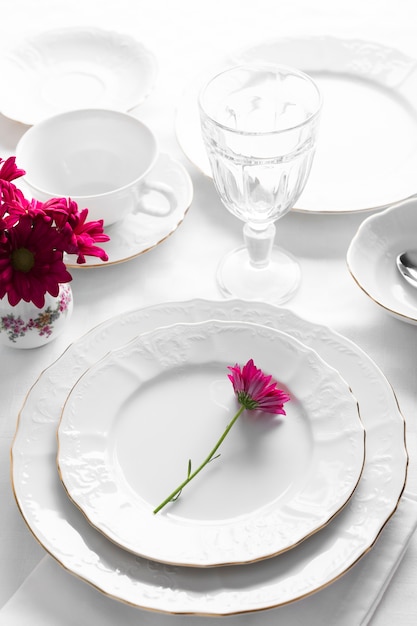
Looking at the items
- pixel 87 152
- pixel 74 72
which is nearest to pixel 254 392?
pixel 87 152

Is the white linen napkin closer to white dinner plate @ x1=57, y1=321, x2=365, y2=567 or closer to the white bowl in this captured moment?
white dinner plate @ x1=57, y1=321, x2=365, y2=567

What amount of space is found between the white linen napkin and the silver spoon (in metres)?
0.30

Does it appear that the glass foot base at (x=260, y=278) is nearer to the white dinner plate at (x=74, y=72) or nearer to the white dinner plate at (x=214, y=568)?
the white dinner plate at (x=214, y=568)

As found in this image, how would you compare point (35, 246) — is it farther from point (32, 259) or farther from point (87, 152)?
point (87, 152)

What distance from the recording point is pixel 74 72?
112 cm

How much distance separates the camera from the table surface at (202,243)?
0.70m

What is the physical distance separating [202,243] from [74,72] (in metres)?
0.39

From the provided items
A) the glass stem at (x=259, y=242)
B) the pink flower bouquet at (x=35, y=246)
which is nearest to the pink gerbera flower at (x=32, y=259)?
the pink flower bouquet at (x=35, y=246)

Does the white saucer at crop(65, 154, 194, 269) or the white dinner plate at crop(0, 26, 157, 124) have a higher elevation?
the white dinner plate at crop(0, 26, 157, 124)

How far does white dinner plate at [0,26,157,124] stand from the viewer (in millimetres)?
1067

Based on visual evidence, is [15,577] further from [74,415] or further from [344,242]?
[344,242]

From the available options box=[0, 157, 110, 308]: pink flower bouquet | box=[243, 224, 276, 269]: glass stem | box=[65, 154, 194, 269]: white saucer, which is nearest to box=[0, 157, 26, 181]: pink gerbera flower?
box=[0, 157, 110, 308]: pink flower bouquet

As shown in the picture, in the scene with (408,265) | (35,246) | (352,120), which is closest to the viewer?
(35,246)

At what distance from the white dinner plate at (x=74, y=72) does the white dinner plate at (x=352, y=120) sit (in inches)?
4.1
